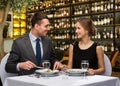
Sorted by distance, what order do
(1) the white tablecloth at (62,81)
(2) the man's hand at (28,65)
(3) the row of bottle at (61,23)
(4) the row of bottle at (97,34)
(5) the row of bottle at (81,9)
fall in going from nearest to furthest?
(1) the white tablecloth at (62,81) → (2) the man's hand at (28,65) → (4) the row of bottle at (97,34) → (5) the row of bottle at (81,9) → (3) the row of bottle at (61,23)

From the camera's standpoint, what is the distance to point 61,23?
10.2m

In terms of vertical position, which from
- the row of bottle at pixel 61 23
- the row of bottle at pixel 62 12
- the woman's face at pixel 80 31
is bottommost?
the row of bottle at pixel 61 23

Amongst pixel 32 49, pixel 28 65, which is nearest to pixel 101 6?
pixel 32 49

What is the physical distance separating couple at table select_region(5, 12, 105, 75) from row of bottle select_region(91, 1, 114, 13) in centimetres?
513

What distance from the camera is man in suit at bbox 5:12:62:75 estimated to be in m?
2.96

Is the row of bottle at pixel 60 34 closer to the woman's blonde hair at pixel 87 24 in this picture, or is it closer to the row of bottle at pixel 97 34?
the row of bottle at pixel 97 34

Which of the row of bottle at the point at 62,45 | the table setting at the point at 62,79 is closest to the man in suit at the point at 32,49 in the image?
the table setting at the point at 62,79

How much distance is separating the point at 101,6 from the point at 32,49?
6.01 meters

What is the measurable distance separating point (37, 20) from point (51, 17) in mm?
7433

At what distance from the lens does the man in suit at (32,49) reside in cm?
296

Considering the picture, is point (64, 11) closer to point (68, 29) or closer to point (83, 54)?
point (68, 29)

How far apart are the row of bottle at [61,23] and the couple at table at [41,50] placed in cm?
642

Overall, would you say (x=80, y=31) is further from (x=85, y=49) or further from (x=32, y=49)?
(x=32, y=49)

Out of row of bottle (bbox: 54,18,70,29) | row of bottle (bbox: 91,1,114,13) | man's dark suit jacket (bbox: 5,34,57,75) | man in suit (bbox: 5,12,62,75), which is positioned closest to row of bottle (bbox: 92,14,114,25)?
row of bottle (bbox: 91,1,114,13)
